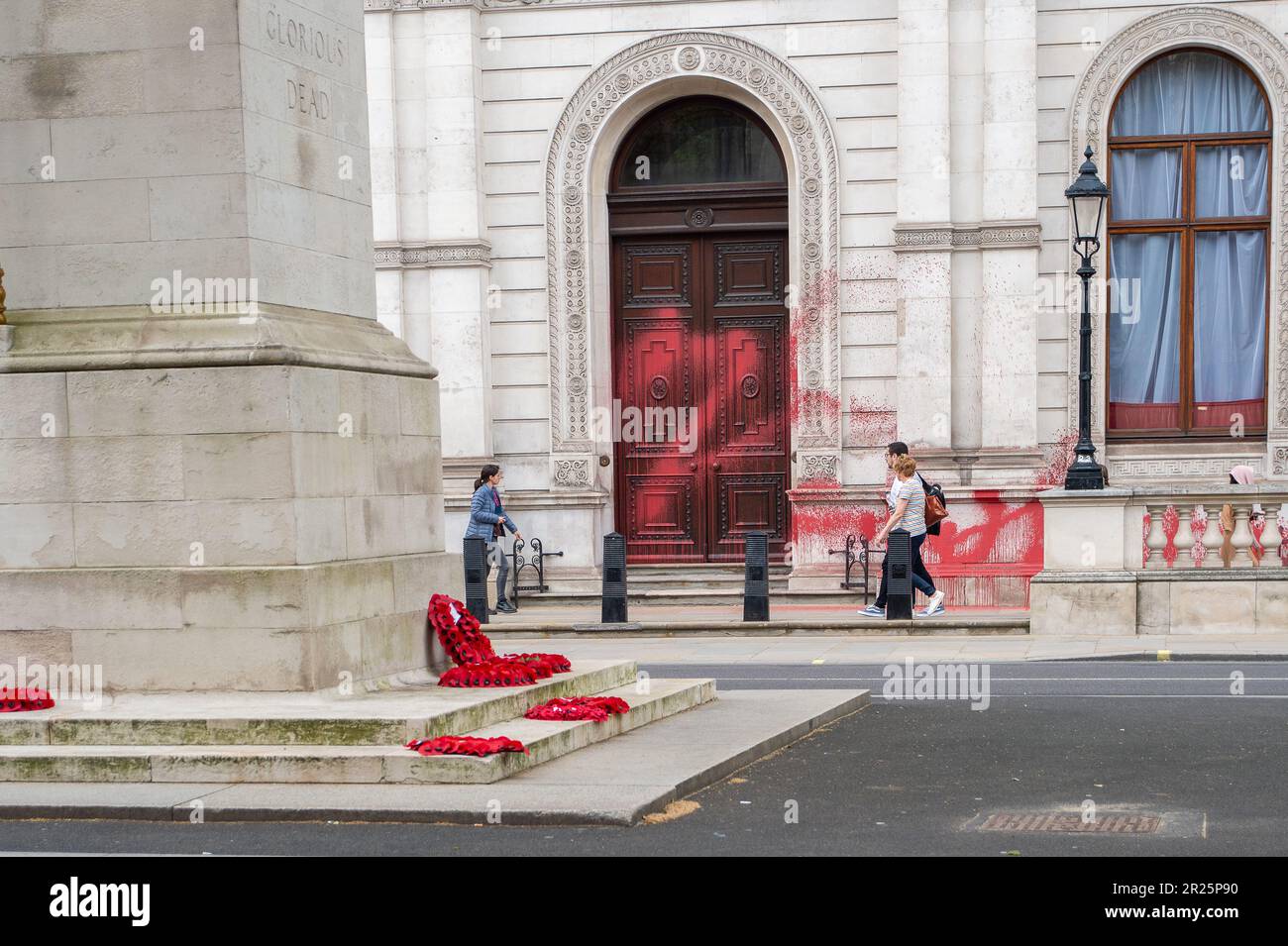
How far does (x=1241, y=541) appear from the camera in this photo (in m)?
19.9

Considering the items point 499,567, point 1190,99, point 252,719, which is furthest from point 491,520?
point 252,719

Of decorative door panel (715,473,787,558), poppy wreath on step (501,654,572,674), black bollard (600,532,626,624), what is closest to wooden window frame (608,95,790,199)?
decorative door panel (715,473,787,558)

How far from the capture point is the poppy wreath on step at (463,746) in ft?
31.0

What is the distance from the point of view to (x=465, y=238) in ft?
81.6

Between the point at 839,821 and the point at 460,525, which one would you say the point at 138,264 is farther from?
the point at 460,525

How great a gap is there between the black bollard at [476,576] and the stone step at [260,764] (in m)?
12.6

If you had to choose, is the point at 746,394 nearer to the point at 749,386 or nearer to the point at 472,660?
the point at 749,386

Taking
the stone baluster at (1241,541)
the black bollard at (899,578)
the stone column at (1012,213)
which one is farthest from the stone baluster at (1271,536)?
the black bollard at (899,578)

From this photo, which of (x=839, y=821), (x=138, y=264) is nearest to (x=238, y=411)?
(x=138, y=264)

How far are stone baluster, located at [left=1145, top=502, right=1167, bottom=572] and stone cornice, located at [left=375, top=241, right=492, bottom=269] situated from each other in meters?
9.65

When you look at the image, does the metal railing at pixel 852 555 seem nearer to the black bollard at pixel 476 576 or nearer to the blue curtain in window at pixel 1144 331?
the blue curtain in window at pixel 1144 331

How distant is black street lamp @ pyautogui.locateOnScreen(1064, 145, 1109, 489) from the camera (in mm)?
20359

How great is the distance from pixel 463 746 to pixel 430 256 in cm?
1622

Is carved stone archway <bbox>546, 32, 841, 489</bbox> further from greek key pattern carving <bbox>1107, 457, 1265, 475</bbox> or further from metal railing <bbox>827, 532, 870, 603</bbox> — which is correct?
greek key pattern carving <bbox>1107, 457, 1265, 475</bbox>
